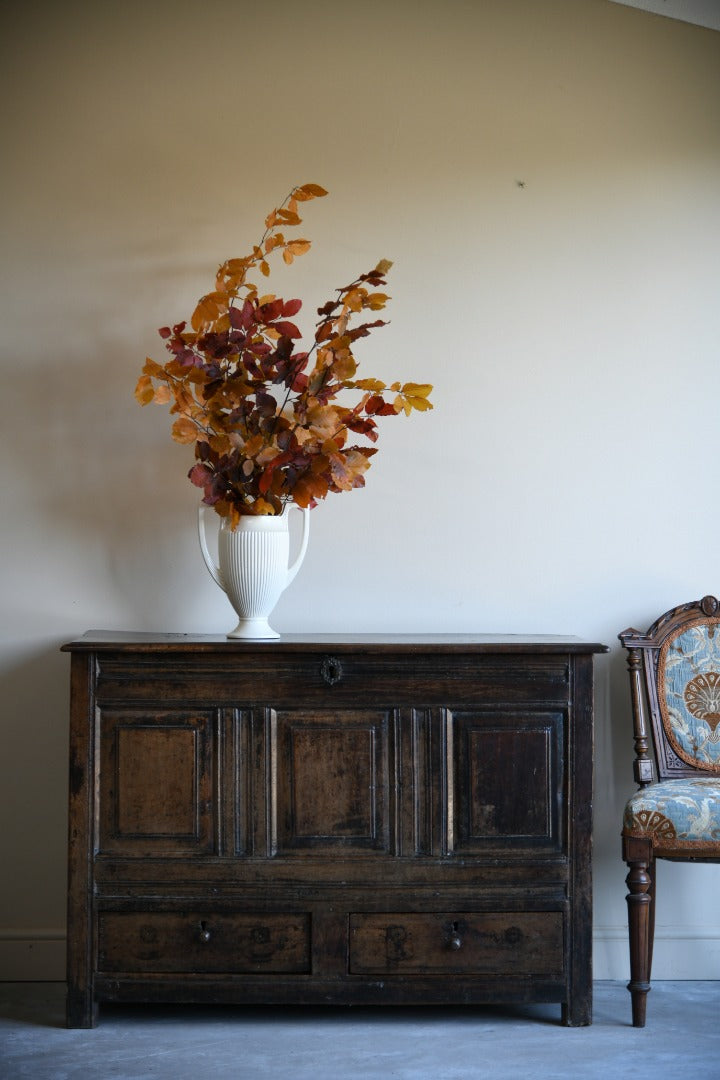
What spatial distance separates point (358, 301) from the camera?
8.32 feet

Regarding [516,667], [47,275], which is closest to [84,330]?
[47,275]

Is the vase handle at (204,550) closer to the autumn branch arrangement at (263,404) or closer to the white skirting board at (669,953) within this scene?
the autumn branch arrangement at (263,404)

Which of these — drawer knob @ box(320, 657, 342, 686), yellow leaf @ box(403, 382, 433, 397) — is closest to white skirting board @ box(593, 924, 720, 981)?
drawer knob @ box(320, 657, 342, 686)

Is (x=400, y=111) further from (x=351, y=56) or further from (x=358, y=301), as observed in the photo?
(x=358, y=301)

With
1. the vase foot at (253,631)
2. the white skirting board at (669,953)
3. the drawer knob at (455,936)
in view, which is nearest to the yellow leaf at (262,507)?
the vase foot at (253,631)

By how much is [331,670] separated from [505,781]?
0.49 m

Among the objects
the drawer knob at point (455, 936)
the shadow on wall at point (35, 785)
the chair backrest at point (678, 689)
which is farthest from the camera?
the shadow on wall at point (35, 785)

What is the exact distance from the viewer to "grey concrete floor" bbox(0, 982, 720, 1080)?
214cm

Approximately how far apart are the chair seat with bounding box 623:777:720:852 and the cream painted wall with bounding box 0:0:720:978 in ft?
1.51

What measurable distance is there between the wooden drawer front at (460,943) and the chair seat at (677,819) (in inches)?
11.5

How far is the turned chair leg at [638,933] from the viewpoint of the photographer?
237 cm

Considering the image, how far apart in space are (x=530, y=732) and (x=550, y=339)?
1.19 m

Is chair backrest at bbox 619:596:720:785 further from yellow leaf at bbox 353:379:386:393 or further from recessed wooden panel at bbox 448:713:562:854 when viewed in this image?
yellow leaf at bbox 353:379:386:393

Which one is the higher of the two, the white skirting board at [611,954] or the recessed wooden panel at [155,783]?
the recessed wooden panel at [155,783]
